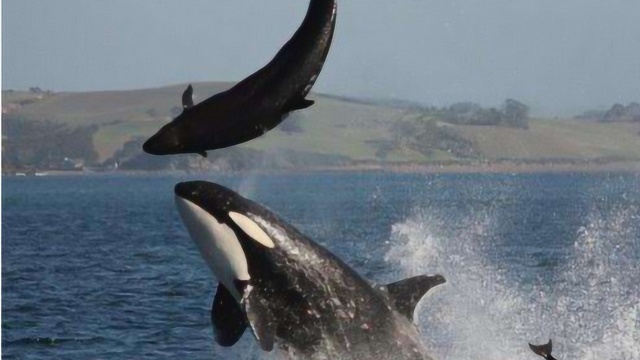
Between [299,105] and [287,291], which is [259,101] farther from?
[287,291]

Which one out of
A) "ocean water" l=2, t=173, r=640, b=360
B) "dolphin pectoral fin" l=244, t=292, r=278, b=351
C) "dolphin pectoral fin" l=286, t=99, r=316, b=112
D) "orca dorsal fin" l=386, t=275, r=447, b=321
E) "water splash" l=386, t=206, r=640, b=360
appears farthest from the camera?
"ocean water" l=2, t=173, r=640, b=360

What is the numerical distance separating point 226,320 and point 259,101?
2.98 meters

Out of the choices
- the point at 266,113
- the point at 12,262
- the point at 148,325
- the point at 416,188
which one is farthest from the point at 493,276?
the point at 416,188

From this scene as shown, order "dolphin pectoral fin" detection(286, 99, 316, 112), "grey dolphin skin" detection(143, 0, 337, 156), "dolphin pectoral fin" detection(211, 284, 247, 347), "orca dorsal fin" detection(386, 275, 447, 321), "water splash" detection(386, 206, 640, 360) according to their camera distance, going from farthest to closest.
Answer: "water splash" detection(386, 206, 640, 360) → "orca dorsal fin" detection(386, 275, 447, 321) → "dolphin pectoral fin" detection(211, 284, 247, 347) → "dolphin pectoral fin" detection(286, 99, 316, 112) → "grey dolphin skin" detection(143, 0, 337, 156)

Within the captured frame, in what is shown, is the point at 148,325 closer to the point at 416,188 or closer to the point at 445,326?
the point at 445,326

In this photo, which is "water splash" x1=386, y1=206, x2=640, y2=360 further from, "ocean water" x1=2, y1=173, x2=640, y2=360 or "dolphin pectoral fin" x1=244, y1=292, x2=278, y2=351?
"dolphin pectoral fin" x1=244, y1=292, x2=278, y2=351

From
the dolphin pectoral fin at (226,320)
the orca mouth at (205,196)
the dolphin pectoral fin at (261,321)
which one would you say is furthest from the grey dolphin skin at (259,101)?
the dolphin pectoral fin at (226,320)

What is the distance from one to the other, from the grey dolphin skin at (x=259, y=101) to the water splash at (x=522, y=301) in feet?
35.7

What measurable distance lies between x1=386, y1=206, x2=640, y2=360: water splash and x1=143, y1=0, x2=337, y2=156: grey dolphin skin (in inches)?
428

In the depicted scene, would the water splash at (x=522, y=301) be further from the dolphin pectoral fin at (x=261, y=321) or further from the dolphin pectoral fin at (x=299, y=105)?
the dolphin pectoral fin at (x=299, y=105)

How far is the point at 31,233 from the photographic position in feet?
272

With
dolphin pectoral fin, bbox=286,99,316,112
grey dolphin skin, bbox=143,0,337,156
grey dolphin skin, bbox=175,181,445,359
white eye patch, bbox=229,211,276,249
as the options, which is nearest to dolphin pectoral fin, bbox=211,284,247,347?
grey dolphin skin, bbox=175,181,445,359

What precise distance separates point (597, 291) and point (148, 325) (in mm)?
12441

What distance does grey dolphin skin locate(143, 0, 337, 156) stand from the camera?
13.4 m
